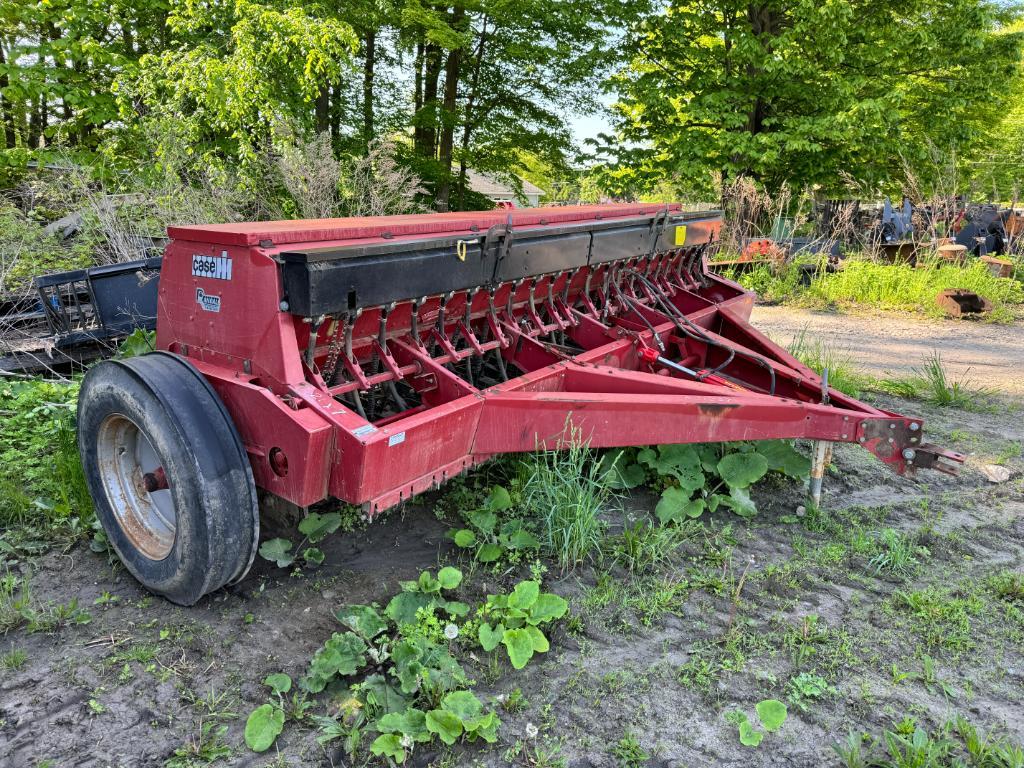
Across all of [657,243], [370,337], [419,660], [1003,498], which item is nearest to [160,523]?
[370,337]

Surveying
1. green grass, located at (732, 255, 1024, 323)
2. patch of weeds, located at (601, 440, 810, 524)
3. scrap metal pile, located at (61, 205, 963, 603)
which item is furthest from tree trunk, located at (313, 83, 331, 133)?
patch of weeds, located at (601, 440, 810, 524)

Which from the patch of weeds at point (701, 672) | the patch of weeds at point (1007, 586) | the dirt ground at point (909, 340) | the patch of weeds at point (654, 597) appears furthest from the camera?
the dirt ground at point (909, 340)

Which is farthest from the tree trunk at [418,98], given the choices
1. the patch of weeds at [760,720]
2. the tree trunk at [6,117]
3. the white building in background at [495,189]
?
the patch of weeds at [760,720]

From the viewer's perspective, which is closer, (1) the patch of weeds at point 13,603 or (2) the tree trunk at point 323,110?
(1) the patch of weeds at point 13,603

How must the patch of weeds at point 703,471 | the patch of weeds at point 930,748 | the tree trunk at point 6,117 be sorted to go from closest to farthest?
1. the patch of weeds at point 930,748
2. the patch of weeds at point 703,471
3. the tree trunk at point 6,117

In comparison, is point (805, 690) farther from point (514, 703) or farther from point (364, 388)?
point (364, 388)

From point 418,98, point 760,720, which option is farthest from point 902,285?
point 418,98

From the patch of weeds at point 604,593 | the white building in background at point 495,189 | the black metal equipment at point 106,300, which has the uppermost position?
the white building in background at point 495,189

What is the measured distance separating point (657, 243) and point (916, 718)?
3.22m

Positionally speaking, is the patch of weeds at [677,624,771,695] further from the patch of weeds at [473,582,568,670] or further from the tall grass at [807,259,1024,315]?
the tall grass at [807,259,1024,315]

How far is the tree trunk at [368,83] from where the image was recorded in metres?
13.5

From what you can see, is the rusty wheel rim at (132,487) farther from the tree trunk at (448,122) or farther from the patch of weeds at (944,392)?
the tree trunk at (448,122)

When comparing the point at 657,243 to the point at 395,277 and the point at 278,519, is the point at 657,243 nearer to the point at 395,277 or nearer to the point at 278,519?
the point at 395,277

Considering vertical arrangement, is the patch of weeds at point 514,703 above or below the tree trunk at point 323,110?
below
